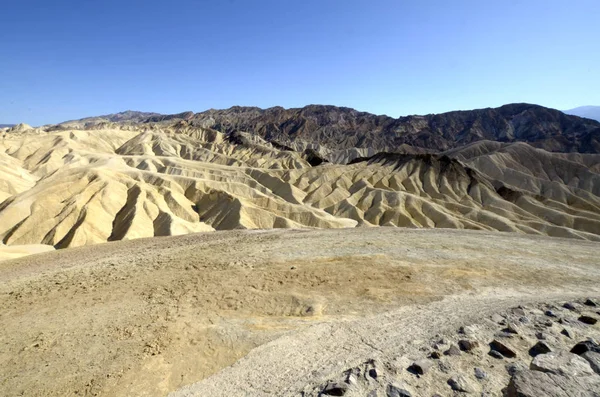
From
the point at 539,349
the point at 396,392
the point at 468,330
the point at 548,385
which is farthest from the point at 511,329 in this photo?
the point at 396,392

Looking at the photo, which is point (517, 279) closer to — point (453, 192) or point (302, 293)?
point (302, 293)

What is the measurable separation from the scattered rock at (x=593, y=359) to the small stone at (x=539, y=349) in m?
0.69

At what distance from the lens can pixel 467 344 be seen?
8.56 meters

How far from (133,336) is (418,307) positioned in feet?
29.0

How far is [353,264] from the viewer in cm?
1549

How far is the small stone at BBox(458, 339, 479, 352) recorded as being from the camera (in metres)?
8.51

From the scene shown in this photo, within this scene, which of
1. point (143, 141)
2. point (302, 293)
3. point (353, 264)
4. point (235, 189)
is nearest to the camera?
point (302, 293)

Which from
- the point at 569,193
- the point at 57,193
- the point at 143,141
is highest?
the point at 143,141

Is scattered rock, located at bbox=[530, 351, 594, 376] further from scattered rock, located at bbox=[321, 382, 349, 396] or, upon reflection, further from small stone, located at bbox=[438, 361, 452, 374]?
scattered rock, located at bbox=[321, 382, 349, 396]

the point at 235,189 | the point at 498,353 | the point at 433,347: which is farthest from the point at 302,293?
the point at 235,189

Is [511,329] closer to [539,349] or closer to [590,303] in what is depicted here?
[539,349]

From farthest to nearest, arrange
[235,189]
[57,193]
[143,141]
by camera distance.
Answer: [143,141] < [235,189] < [57,193]

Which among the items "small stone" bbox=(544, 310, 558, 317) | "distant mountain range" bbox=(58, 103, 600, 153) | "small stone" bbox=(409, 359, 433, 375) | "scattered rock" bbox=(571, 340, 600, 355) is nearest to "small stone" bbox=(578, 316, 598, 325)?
"small stone" bbox=(544, 310, 558, 317)

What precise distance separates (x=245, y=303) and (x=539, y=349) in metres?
8.44
